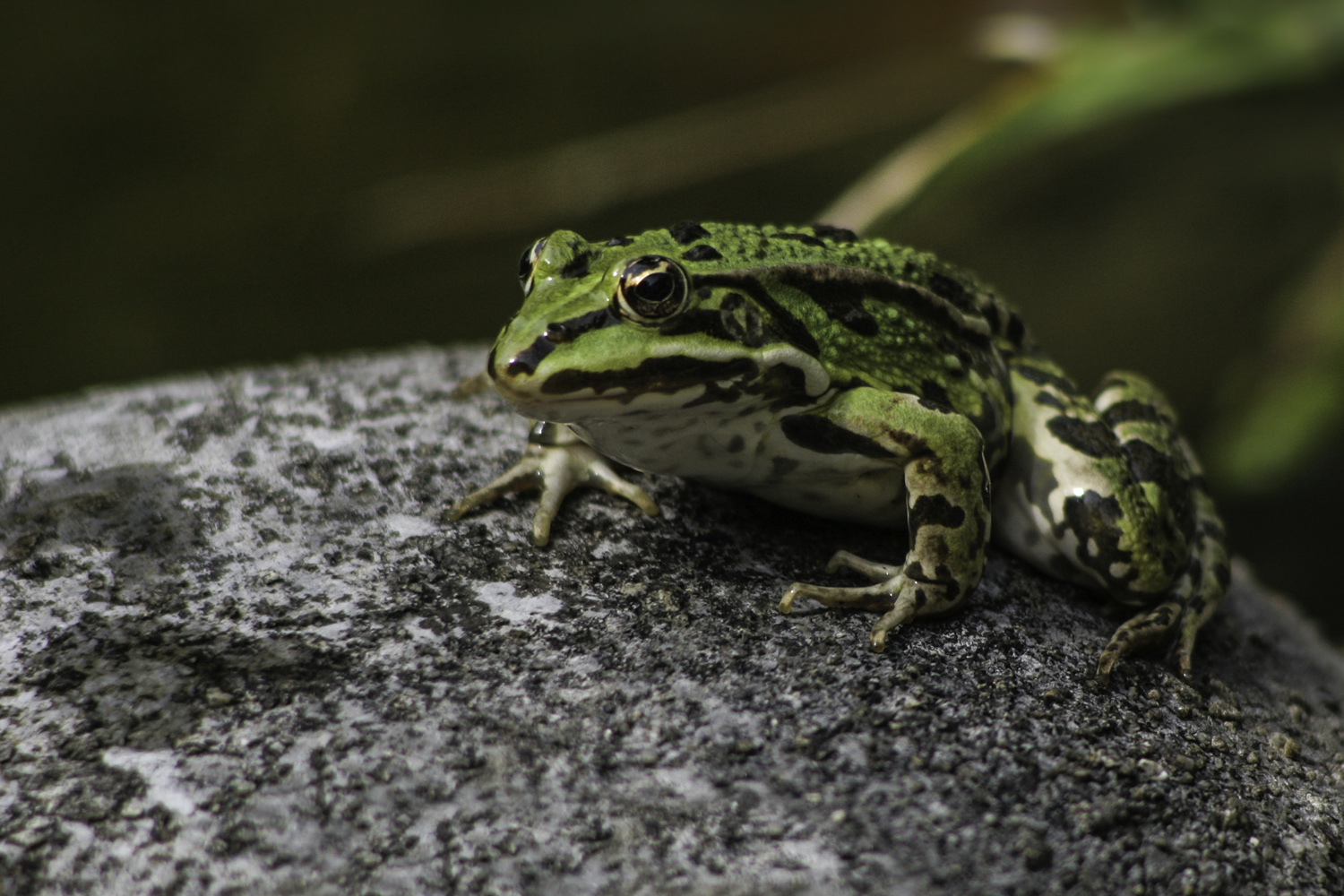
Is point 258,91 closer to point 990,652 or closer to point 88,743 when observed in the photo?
point 88,743

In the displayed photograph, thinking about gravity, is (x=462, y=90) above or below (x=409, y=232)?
above

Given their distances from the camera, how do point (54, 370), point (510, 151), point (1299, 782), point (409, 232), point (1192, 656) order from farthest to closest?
point (510, 151), point (54, 370), point (409, 232), point (1192, 656), point (1299, 782)

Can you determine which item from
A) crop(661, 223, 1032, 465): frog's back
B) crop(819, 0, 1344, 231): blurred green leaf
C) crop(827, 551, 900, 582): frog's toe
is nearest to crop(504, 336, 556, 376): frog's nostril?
crop(661, 223, 1032, 465): frog's back

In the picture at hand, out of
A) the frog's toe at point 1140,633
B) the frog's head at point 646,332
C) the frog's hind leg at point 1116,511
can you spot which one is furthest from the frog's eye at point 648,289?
the frog's toe at point 1140,633

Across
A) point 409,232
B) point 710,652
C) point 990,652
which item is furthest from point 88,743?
point 409,232

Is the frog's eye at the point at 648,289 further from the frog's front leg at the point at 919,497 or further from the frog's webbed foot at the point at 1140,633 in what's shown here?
the frog's webbed foot at the point at 1140,633

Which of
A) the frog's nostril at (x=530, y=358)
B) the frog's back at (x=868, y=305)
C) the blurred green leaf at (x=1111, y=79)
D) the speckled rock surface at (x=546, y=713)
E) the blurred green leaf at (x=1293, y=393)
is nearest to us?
the speckled rock surface at (x=546, y=713)

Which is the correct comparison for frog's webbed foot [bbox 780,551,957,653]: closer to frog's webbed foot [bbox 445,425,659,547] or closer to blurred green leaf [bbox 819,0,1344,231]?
frog's webbed foot [bbox 445,425,659,547]
